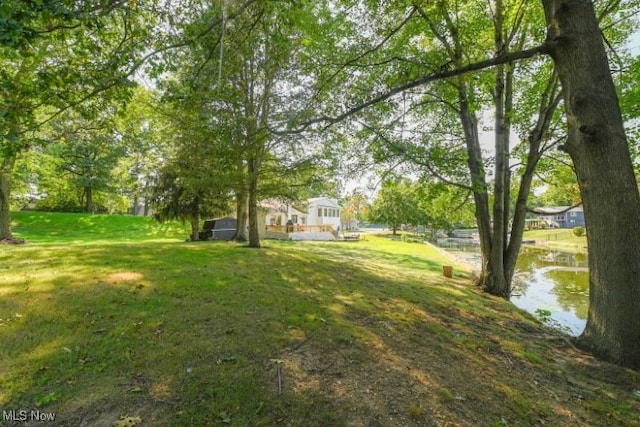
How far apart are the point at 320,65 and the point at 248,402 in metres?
6.87

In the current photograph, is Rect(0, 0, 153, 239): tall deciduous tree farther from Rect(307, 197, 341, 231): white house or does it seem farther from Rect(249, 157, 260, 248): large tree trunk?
Rect(307, 197, 341, 231): white house

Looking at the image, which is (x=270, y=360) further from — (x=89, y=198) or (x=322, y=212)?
(x=322, y=212)

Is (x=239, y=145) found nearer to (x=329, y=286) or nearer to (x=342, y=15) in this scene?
(x=329, y=286)

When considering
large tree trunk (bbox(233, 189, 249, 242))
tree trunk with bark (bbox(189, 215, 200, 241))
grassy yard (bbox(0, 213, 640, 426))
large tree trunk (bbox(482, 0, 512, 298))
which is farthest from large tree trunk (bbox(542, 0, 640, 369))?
tree trunk with bark (bbox(189, 215, 200, 241))

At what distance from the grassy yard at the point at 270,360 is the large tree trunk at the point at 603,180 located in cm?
50

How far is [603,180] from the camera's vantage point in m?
3.88

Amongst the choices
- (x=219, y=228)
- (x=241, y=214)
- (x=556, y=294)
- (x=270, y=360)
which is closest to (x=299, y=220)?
(x=219, y=228)

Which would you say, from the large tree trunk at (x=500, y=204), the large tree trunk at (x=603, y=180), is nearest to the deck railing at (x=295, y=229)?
the large tree trunk at (x=500, y=204)

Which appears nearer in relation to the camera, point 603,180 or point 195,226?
point 603,180

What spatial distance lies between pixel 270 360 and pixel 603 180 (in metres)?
4.26

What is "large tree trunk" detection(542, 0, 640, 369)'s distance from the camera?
381 centimetres

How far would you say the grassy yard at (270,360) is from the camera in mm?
2672

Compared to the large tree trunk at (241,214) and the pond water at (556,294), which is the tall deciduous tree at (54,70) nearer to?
the pond water at (556,294)

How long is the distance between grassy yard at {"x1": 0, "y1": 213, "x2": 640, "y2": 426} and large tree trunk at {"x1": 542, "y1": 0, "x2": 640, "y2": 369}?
19.8 inches
